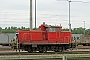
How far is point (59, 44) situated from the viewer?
26.2m

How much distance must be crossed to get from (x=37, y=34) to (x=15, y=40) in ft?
8.88

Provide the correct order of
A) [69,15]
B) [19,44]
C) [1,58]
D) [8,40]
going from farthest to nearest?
[69,15]
[8,40]
[19,44]
[1,58]

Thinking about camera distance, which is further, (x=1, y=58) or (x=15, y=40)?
(x=15, y=40)

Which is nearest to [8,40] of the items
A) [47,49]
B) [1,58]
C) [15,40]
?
[15,40]

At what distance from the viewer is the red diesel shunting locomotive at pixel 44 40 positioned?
25.8 meters

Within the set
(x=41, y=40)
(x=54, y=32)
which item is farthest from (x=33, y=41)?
(x=54, y=32)

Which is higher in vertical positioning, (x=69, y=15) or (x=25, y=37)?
(x=69, y=15)

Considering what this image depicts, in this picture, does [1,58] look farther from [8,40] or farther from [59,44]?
[8,40]

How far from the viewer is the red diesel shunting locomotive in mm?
25828

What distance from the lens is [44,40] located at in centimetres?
2611

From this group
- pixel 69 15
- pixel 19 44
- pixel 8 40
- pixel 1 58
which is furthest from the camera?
pixel 69 15

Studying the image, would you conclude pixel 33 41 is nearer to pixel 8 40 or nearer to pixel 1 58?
pixel 8 40

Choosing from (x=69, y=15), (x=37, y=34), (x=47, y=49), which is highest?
(x=69, y=15)

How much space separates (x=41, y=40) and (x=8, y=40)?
6.00 metres
